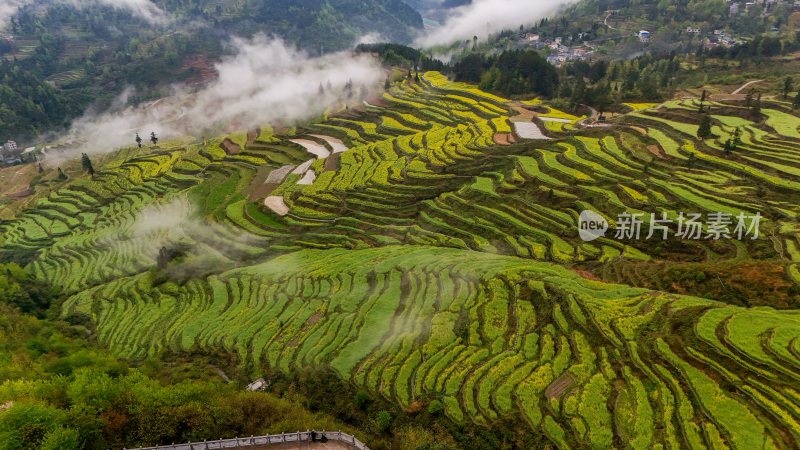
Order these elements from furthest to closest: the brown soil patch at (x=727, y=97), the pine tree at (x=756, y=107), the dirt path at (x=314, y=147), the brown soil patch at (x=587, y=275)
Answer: the dirt path at (x=314, y=147), the brown soil patch at (x=727, y=97), the pine tree at (x=756, y=107), the brown soil patch at (x=587, y=275)

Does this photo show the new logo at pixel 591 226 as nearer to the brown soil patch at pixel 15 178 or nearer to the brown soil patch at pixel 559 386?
the brown soil patch at pixel 559 386

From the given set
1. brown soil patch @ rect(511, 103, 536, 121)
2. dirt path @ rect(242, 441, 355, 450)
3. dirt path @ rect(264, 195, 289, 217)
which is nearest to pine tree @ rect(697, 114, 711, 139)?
brown soil patch @ rect(511, 103, 536, 121)

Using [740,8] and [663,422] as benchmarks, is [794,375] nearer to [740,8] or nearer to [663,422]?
[663,422]

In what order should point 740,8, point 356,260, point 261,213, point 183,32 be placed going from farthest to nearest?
point 183,32 < point 740,8 < point 261,213 < point 356,260

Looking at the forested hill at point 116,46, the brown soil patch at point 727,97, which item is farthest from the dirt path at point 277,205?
the forested hill at point 116,46

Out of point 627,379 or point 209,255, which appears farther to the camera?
point 209,255

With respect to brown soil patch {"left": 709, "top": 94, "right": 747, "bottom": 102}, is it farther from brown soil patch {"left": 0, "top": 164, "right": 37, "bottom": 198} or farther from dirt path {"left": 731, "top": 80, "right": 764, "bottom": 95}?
brown soil patch {"left": 0, "top": 164, "right": 37, "bottom": 198}

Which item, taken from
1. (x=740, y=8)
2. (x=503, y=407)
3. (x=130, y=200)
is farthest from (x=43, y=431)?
(x=740, y=8)

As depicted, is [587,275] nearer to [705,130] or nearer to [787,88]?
[705,130]
